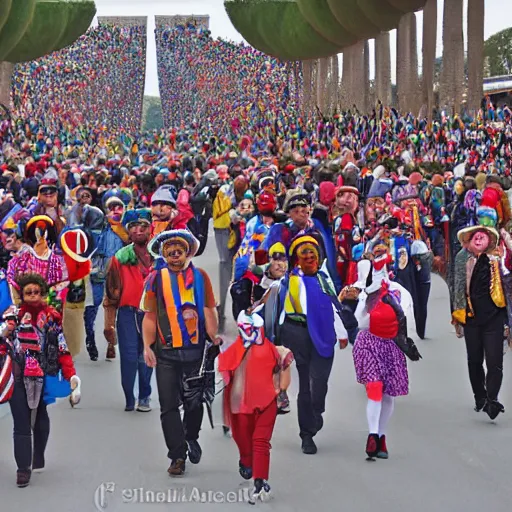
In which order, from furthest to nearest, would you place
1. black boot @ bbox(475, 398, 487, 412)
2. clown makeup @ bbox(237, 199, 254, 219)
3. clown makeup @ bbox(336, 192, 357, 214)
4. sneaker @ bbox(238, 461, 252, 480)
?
clown makeup @ bbox(336, 192, 357, 214) < clown makeup @ bbox(237, 199, 254, 219) < black boot @ bbox(475, 398, 487, 412) < sneaker @ bbox(238, 461, 252, 480)

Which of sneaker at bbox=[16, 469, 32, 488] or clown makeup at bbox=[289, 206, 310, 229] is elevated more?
clown makeup at bbox=[289, 206, 310, 229]

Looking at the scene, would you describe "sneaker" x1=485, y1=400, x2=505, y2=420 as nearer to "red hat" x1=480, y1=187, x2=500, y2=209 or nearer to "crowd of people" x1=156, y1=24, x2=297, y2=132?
"red hat" x1=480, y1=187, x2=500, y2=209

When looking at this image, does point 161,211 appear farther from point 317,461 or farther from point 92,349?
point 317,461

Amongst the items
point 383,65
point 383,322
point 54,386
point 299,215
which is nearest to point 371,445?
point 383,322

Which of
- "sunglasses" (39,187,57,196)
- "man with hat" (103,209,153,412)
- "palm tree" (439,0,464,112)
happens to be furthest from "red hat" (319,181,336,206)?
"palm tree" (439,0,464,112)

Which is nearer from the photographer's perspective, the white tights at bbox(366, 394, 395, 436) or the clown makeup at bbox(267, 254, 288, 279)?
the white tights at bbox(366, 394, 395, 436)

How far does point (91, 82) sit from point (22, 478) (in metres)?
85.3

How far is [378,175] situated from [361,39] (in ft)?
124

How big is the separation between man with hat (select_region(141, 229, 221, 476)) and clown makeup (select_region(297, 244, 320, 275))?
0.90 m

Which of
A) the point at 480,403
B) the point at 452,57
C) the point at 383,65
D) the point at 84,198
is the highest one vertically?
the point at 383,65

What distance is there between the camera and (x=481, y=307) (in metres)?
10.5

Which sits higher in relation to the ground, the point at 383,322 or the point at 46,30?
the point at 46,30

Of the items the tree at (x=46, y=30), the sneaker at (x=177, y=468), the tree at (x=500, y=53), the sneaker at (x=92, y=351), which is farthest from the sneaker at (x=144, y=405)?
the tree at (x=500, y=53)

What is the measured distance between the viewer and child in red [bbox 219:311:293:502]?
26.8 feet
